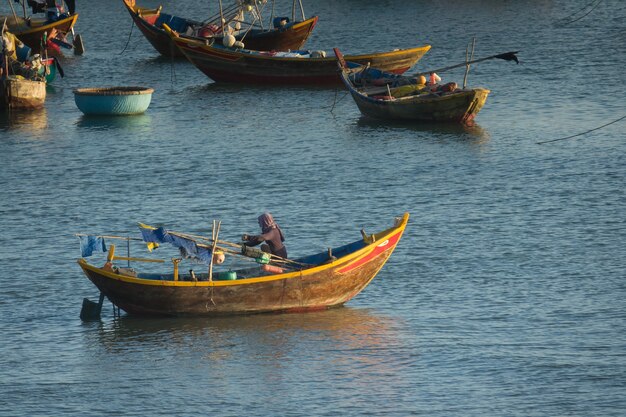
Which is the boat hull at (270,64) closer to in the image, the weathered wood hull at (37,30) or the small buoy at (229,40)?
the small buoy at (229,40)

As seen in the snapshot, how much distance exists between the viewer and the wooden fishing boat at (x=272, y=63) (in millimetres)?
49500

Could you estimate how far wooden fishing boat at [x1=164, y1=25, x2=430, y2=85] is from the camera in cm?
4950

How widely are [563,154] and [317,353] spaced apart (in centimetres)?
1815

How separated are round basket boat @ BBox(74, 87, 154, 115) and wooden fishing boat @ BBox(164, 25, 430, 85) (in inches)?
227

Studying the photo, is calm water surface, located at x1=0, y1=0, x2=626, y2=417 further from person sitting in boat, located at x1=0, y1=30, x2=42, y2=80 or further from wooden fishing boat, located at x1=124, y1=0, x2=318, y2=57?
wooden fishing boat, located at x1=124, y1=0, x2=318, y2=57

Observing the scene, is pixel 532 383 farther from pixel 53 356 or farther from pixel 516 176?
pixel 516 176

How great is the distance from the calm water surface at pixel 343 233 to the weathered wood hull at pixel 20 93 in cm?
42

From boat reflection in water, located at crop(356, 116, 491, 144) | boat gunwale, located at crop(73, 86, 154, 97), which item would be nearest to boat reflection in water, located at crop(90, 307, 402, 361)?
boat reflection in water, located at crop(356, 116, 491, 144)

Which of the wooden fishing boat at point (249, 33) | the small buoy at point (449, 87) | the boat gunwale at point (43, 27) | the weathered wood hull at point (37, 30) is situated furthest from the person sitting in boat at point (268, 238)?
the boat gunwale at point (43, 27)

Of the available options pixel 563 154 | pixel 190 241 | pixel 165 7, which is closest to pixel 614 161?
pixel 563 154

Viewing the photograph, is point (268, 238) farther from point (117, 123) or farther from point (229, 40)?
point (229, 40)

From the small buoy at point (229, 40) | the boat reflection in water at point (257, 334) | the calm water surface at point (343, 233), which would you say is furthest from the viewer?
the small buoy at point (229, 40)

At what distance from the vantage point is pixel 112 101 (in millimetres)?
44812

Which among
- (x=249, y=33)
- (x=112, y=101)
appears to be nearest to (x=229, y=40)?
(x=249, y=33)
